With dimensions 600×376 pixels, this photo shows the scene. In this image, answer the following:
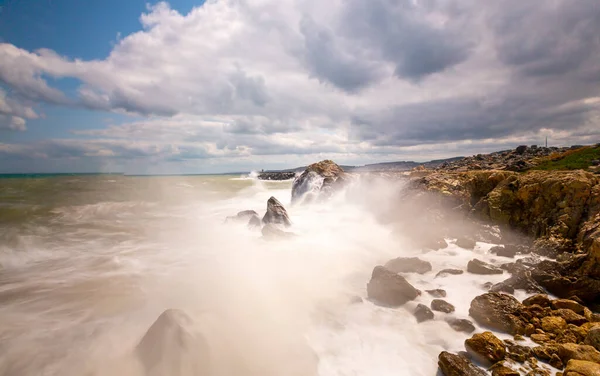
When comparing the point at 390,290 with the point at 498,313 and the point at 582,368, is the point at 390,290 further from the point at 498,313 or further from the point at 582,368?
the point at 582,368

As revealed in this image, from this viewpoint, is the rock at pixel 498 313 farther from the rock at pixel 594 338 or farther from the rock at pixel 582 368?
the rock at pixel 582 368

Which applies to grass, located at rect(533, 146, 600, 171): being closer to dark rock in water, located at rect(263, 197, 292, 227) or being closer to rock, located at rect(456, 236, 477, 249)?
rock, located at rect(456, 236, 477, 249)

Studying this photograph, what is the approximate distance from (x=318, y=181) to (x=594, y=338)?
2216 cm

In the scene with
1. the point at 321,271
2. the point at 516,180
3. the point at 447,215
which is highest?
the point at 516,180

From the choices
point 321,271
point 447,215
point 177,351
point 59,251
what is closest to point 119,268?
point 59,251

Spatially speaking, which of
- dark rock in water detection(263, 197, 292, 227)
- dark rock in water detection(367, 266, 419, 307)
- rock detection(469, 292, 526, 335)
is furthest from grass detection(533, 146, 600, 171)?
dark rock in water detection(263, 197, 292, 227)

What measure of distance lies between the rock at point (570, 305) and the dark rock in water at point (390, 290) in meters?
3.43

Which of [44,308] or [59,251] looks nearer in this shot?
[44,308]

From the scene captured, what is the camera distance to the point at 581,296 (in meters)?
7.78

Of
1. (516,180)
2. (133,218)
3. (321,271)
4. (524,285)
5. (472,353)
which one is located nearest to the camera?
(472,353)

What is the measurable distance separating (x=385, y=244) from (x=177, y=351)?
10763 millimetres

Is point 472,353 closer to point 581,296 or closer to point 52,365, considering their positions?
point 581,296

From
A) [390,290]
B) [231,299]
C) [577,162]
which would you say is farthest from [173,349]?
[577,162]

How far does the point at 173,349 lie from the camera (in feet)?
19.9
